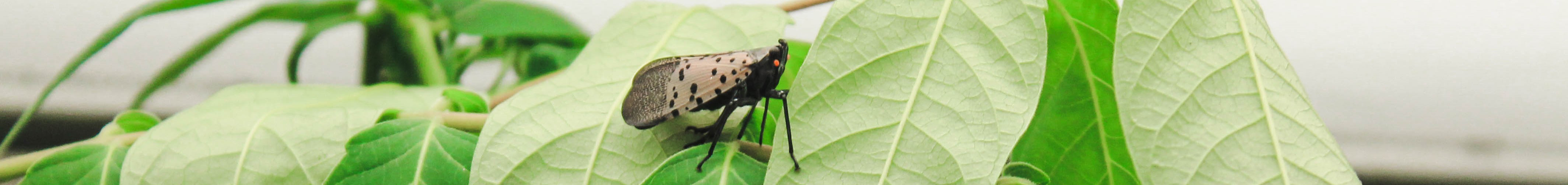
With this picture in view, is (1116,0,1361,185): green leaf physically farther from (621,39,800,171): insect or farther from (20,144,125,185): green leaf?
(20,144,125,185): green leaf

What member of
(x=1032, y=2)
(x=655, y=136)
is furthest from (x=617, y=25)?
(x=1032, y=2)

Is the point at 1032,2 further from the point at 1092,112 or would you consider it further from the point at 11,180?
the point at 11,180

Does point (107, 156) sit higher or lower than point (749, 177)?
lower

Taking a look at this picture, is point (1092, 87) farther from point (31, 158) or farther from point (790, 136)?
point (31, 158)

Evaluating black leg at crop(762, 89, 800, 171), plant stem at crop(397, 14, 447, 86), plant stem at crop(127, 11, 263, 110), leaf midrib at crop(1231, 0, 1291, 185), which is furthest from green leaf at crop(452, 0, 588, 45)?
leaf midrib at crop(1231, 0, 1291, 185)

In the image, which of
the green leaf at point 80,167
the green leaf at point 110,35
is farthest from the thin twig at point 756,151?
the green leaf at point 110,35
